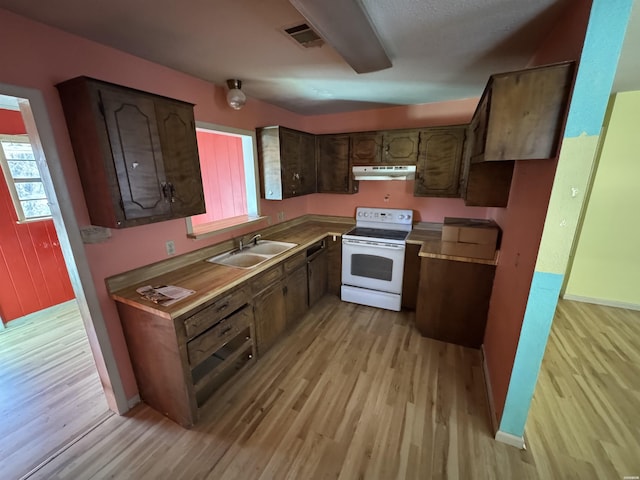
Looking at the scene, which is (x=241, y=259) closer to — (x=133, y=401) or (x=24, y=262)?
(x=133, y=401)

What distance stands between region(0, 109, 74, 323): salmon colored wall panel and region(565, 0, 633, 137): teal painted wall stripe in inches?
192

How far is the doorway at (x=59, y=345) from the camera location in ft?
4.55

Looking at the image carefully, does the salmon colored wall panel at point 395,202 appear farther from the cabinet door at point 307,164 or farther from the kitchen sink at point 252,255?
the kitchen sink at point 252,255

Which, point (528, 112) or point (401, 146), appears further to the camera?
point (401, 146)

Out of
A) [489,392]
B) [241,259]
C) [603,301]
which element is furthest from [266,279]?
[603,301]

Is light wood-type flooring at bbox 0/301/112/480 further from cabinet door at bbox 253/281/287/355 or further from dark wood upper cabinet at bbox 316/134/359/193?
dark wood upper cabinet at bbox 316/134/359/193

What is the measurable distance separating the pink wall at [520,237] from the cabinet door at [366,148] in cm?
153

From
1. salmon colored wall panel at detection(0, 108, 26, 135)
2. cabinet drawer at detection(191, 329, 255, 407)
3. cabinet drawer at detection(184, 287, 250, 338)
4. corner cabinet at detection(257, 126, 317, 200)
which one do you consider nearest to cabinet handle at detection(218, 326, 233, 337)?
cabinet drawer at detection(184, 287, 250, 338)

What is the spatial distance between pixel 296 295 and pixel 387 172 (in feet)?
5.88

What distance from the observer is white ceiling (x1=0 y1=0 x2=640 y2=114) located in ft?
3.91

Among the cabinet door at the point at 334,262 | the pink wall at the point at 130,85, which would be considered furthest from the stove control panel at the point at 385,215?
the cabinet door at the point at 334,262

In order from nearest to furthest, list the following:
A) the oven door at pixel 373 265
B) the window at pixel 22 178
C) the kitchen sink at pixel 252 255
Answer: the kitchen sink at pixel 252 255
the window at pixel 22 178
the oven door at pixel 373 265

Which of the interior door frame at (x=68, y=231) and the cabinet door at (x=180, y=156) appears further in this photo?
the cabinet door at (x=180, y=156)

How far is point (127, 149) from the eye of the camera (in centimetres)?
150
